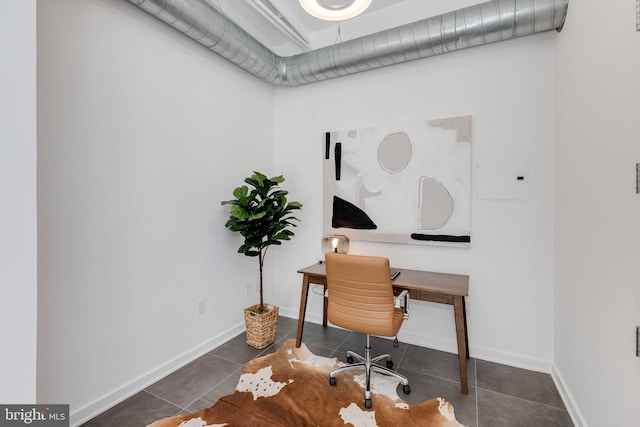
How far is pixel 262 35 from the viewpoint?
11.1ft

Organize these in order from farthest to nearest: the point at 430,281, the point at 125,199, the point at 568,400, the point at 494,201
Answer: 1. the point at 494,201
2. the point at 430,281
3. the point at 125,199
4. the point at 568,400

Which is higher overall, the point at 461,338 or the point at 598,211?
the point at 598,211

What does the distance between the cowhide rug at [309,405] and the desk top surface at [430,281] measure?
0.75 meters

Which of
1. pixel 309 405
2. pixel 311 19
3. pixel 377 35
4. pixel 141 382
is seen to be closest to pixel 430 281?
pixel 309 405

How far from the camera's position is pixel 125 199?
6.98 ft

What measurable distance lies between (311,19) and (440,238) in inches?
104

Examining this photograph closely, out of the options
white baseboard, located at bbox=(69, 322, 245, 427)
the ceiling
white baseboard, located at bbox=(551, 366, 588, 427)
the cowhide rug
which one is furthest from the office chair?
the ceiling

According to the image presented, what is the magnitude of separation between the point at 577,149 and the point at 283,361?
272 centimetres

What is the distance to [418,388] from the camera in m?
2.21

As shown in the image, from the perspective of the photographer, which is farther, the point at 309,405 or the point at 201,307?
the point at 201,307

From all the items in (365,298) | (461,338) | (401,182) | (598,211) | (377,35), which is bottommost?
(461,338)

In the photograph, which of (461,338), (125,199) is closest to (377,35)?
(125,199)

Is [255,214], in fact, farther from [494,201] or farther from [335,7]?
[494,201]

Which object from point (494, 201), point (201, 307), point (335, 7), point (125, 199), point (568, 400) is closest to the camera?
point (335, 7)
